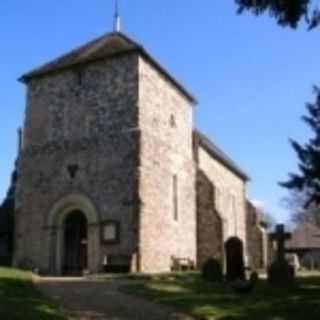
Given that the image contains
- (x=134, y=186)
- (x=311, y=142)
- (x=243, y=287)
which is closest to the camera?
(x=243, y=287)

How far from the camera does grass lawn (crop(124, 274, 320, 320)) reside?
14.6 m

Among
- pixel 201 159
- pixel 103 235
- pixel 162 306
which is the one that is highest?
pixel 201 159

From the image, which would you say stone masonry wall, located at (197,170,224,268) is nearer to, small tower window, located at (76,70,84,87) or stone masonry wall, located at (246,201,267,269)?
small tower window, located at (76,70,84,87)

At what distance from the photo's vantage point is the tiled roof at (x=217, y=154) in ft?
136

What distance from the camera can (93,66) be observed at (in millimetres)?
33812

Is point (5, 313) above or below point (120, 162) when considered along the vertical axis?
below

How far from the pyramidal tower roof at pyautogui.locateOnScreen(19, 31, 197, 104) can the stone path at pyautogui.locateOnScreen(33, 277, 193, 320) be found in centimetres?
1601

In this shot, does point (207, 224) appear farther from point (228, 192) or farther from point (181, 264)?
point (228, 192)

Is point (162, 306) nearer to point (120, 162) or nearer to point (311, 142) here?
point (311, 142)

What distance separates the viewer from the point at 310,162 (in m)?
26.0

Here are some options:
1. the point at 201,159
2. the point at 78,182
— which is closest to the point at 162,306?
the point at 78,182

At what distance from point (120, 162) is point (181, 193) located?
539cm

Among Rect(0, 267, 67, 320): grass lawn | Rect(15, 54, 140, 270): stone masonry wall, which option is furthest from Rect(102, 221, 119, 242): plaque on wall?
Rect(0, 267, 67, 320): grass lawn

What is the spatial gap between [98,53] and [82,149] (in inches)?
192
